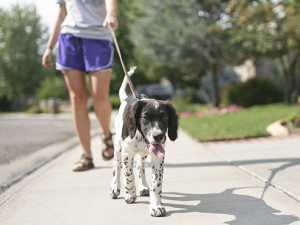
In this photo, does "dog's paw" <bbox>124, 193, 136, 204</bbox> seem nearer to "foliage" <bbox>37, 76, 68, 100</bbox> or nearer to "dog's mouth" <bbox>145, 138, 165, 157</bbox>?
"dog's mouth" <bbox>145, 138, 165, 157</bbox>

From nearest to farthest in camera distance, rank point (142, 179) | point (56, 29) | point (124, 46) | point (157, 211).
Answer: point (157, 211) < point (142, 179) < point (56, 29) < point (124, 46)

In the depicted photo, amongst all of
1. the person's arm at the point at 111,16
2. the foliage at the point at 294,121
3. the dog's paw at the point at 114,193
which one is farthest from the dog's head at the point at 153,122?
the foliage at the point at 294,121

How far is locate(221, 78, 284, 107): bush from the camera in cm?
1390

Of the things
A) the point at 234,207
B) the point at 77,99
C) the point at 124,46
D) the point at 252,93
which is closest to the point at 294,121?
the point at 234,207

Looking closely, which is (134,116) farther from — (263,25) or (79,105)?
(263,25)

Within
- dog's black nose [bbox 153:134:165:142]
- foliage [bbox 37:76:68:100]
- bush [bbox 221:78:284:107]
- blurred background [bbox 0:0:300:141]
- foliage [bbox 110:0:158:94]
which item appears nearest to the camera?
dog's black nose [bbox 153:134:165:142]

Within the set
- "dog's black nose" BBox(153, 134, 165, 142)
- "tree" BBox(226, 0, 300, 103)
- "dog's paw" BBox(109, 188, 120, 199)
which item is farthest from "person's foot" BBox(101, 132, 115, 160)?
"tree" BBox(226, 0, 300, 103)

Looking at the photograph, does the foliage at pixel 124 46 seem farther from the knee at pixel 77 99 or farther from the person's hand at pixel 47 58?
the knee at pixel 77 99

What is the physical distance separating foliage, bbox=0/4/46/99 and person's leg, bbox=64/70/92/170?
33.4 m

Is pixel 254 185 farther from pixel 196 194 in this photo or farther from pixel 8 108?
pixel 8 108

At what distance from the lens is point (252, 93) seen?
13891 mm

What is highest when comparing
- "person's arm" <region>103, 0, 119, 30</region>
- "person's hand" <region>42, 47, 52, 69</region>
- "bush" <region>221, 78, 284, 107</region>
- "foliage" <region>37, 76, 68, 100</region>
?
"person's arm" <region>103, 0, 119, 30</region>

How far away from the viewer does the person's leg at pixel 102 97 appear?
3.85 m

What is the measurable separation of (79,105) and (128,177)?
1.64m
